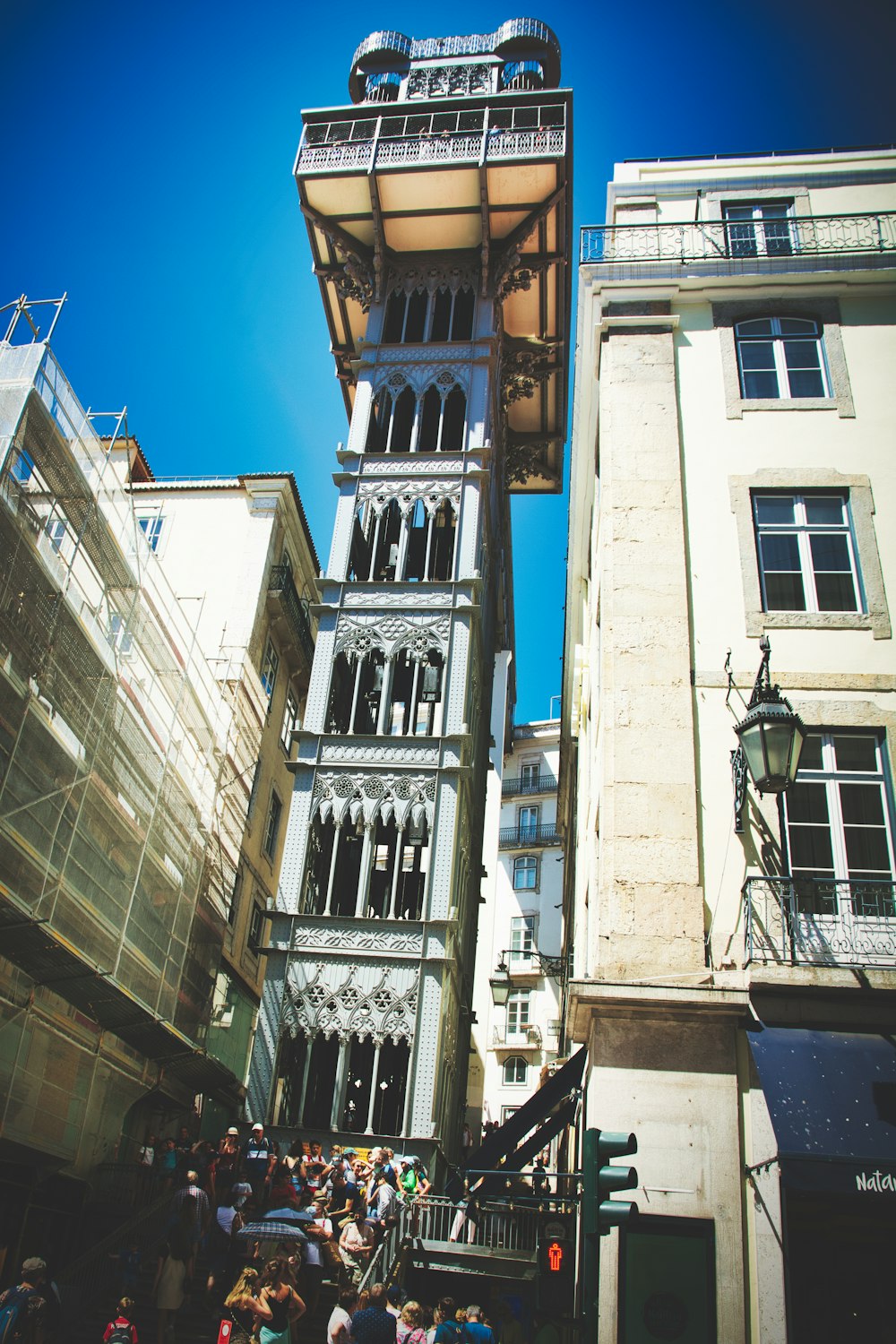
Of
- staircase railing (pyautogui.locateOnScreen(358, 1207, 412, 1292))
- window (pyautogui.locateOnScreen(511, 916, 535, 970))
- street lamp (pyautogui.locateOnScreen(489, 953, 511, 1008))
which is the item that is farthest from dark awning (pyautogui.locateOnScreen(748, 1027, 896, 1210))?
window (pyautogui.locateOnScreen(511, 916, 535, 970))

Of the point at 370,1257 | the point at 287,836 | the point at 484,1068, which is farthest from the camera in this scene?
the point at 484,1068

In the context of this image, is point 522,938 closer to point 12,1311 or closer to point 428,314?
point 428,314

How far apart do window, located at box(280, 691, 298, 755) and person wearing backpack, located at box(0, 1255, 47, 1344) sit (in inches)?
921

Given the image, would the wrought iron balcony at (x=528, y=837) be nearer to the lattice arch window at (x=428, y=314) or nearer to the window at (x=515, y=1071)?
the window at (x=515, y=1071)

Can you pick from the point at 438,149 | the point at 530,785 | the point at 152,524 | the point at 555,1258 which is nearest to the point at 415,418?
the point at 438,149

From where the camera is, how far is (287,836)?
23.8 meters

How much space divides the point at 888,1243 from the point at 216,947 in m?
19.2

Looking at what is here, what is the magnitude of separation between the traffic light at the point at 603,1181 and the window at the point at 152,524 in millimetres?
26663

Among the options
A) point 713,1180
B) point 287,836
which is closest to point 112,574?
point 287,836

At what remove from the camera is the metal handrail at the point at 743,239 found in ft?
53.4

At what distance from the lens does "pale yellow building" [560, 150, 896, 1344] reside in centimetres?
961

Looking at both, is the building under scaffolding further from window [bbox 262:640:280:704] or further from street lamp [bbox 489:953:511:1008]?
street lamp [bbox 489:953:511:1008]

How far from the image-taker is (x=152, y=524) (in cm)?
3203

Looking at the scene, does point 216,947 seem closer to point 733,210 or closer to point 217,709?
point 217,709
